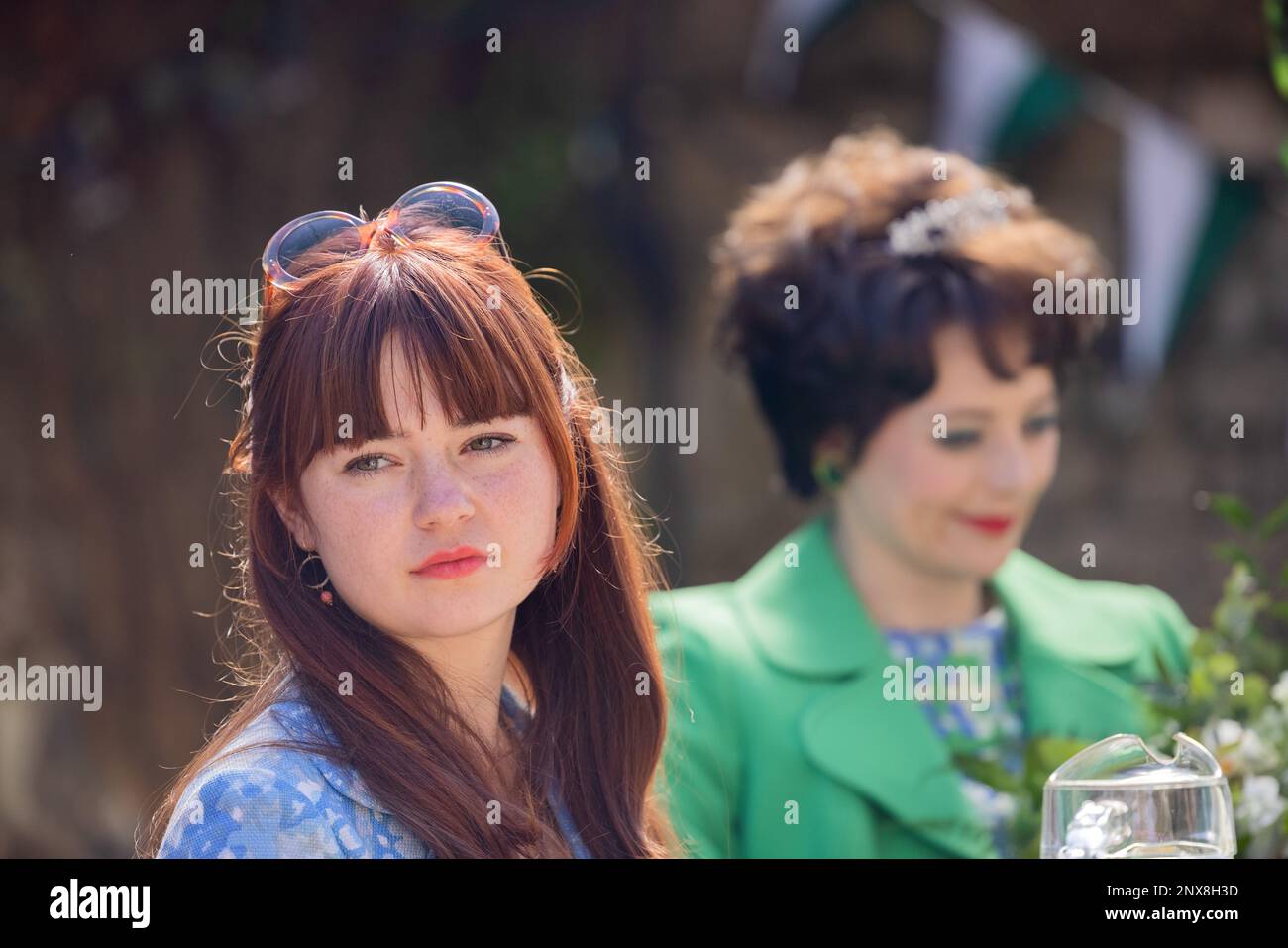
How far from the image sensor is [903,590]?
2.28 meters

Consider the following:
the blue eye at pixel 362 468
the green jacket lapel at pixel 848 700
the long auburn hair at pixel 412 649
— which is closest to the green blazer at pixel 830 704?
the green jacket lapel at pixel 848 700

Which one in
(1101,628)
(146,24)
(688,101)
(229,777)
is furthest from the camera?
(688,101)

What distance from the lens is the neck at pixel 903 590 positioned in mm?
2270

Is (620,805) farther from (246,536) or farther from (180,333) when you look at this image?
(180,333)

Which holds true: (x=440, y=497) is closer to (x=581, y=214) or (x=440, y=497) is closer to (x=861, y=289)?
(x=861, y=289)

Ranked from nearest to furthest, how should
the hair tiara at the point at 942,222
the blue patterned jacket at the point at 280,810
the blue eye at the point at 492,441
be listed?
the blue patterned jacket at the point at 280,810
the blue eye at the point at 492,441
the hair tiara at the point at 942,222

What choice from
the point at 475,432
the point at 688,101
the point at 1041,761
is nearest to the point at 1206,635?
the point at 1041,761

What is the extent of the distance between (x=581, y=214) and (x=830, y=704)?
2515 mm

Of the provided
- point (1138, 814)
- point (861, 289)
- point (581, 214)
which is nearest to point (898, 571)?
point (861, 289)

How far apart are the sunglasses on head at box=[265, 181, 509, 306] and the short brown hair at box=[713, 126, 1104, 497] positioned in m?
0.99

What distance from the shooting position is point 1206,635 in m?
1.92

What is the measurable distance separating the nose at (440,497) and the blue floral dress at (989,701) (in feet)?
3.30

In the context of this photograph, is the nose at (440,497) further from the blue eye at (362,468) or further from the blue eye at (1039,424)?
the blue eye at (1039,424)

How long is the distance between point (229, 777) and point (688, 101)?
3461 millimetres
